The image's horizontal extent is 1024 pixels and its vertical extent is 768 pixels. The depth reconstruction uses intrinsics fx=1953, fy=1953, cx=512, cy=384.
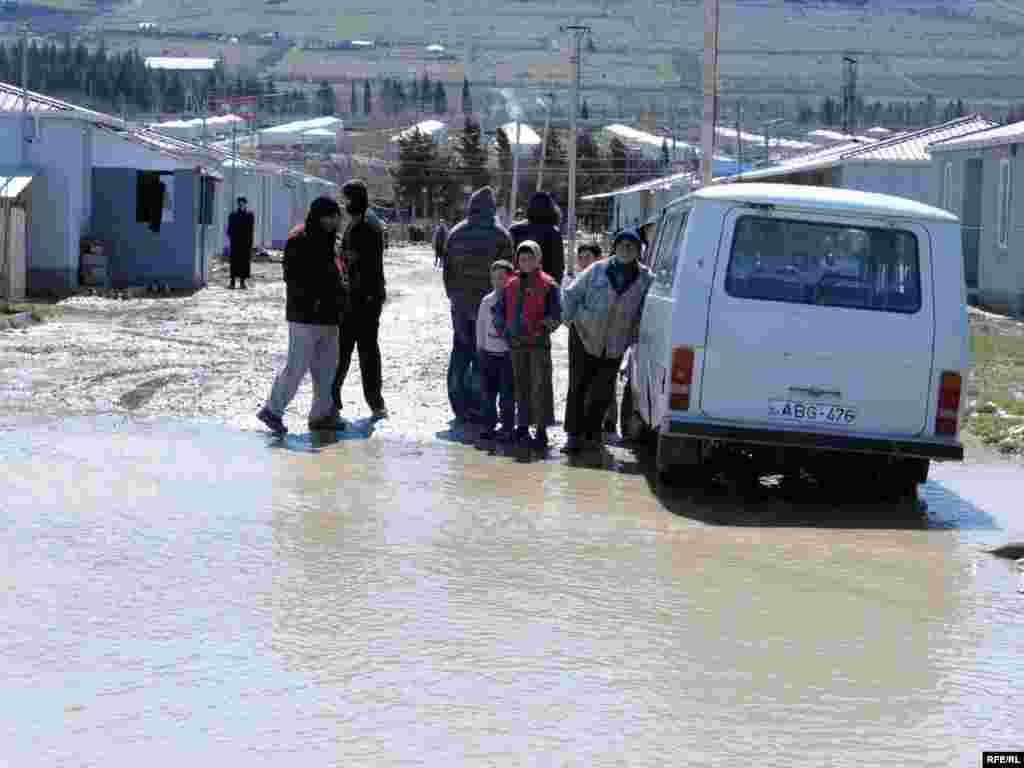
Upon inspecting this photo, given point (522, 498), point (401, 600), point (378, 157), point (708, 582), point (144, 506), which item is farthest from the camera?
point (378, 157)

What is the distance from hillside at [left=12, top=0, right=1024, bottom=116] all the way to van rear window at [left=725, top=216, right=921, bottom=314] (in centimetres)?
13158

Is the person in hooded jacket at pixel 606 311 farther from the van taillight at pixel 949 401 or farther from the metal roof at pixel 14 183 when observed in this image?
the metal roof at pixel 14 183

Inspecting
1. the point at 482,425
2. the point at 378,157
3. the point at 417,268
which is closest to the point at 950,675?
the point at 482,425

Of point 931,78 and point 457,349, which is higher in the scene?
point 931,78

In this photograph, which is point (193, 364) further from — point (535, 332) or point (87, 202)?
point (87, 202)

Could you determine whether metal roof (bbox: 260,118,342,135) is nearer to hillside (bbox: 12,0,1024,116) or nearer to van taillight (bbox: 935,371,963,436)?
hillside (bbox: 12,0,1024,116)

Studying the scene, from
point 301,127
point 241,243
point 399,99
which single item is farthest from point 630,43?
point 241,243

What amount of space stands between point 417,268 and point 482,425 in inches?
1566

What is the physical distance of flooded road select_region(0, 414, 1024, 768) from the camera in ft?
20.3

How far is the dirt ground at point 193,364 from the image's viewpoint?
15.4 metres

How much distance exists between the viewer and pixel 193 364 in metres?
18.8

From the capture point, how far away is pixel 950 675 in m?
7.18

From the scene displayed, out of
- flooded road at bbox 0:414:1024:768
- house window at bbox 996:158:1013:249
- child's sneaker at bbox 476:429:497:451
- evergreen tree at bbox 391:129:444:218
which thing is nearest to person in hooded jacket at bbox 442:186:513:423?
child's sneaker at bbox 476:429:497:451

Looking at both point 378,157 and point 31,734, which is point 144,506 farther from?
point 378,157
